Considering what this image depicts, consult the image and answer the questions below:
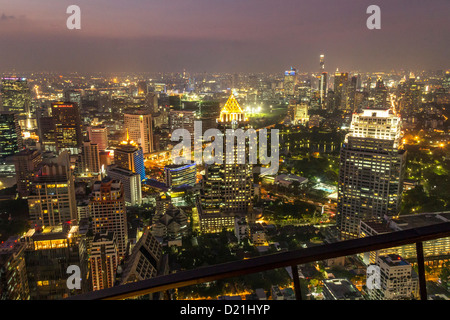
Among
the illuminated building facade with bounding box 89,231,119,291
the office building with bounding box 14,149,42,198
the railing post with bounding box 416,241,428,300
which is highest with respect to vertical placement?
the railing post with bounding box 416,241,428,300

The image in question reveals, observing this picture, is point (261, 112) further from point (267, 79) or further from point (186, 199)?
point (186, 199)

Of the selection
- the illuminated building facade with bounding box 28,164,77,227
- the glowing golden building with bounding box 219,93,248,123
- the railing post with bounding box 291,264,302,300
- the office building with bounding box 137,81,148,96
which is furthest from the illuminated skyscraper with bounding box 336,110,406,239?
the office building with bounding box 137,81,148,96

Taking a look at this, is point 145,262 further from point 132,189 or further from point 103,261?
point 132,189

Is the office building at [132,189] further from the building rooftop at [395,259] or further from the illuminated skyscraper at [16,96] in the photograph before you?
the illuminated skyscraper at [16,96]

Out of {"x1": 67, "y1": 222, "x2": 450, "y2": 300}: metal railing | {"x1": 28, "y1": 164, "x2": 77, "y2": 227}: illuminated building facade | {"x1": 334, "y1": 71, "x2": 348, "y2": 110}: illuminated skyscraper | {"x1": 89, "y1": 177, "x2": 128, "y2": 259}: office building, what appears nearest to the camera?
{"x1": 67, "y1": 222, "x2": 450, "y2": 300}: metal railing

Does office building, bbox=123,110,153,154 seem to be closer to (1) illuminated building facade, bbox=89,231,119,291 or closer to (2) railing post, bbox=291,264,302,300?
(1) illuminated building facade, bbox=89,231,119,291

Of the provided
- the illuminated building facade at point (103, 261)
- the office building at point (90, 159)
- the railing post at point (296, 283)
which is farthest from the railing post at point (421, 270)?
the office building at point (90, 159)
